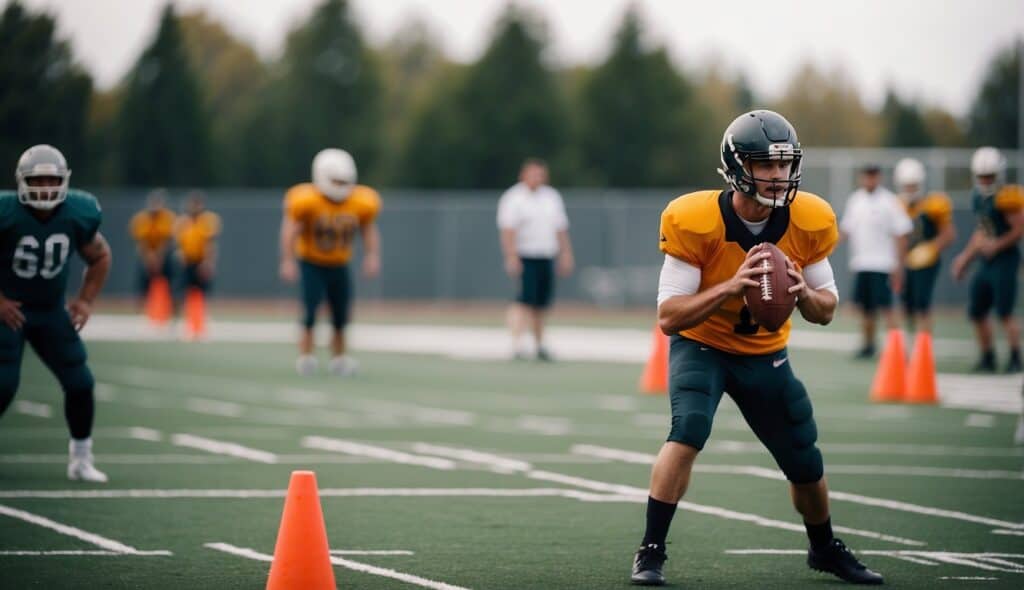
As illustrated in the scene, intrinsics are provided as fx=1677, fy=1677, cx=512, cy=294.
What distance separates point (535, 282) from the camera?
62.5 feet

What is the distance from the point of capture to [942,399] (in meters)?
14.8

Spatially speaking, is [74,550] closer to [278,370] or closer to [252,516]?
[252,516]

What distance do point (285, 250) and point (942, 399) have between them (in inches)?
258

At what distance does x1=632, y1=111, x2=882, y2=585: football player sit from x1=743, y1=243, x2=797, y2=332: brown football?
3cm

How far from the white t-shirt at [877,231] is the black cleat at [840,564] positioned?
11.7 m

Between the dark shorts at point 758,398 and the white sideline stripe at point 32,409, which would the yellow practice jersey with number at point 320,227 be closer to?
the white sideline stripe at point 32,409

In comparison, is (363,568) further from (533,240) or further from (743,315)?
(533,240)

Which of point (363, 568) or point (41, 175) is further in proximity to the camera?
point (41, 175)

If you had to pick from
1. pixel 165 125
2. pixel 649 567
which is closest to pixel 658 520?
pixel 649 567

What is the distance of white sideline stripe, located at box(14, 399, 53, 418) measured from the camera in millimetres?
13523

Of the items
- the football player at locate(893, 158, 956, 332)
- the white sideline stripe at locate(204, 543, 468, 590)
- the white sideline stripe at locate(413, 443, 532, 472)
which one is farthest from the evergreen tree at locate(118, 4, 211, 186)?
the white sideline stripe at locate(204, 543, 468, 590)

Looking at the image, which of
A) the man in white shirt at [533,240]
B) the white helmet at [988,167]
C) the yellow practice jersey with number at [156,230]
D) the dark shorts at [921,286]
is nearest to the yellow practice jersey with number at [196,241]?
the yellow practice jersey with number at [156,230]

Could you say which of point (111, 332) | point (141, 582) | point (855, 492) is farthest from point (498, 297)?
point (141, 582)

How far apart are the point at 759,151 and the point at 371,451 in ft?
17.2
